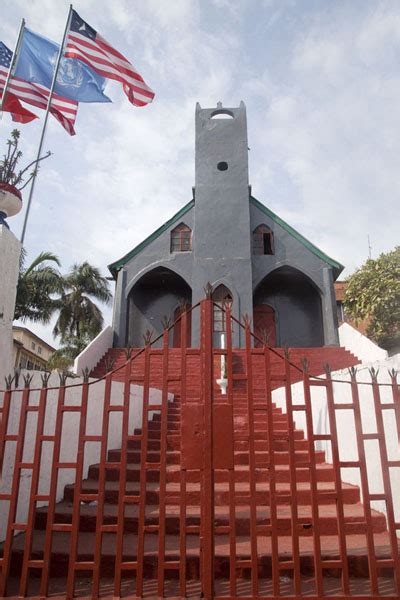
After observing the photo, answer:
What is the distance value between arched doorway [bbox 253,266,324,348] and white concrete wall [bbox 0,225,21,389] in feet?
42.6

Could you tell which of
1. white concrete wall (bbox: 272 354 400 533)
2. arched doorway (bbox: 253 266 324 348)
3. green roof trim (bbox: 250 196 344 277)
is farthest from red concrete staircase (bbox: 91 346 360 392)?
white concrete wall (bbox: 272 354 400 533)

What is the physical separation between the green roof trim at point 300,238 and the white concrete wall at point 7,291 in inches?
534

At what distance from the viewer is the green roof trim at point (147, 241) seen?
55.0 ft

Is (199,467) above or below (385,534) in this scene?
above

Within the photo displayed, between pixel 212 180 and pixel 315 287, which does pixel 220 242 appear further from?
pixel 315 287

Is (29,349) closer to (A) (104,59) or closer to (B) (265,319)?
(B) (265,319)

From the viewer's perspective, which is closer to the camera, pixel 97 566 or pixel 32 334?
pixel 97 566

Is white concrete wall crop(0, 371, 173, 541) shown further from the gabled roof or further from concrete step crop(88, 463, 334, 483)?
the gabled roof

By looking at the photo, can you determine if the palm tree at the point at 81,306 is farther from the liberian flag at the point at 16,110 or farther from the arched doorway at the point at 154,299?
the liberian flag at the point at 16,110

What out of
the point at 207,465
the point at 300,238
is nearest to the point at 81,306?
the point at 300,238

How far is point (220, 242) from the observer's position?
1630 cm

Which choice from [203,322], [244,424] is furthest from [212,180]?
[203,322]

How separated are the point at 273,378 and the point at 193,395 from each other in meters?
5.87

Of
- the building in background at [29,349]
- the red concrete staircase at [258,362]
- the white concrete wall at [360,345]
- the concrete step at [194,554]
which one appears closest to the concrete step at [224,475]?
the concrete step at [194,554]
